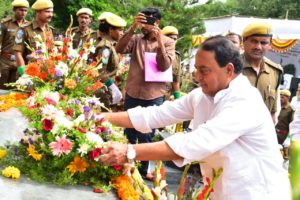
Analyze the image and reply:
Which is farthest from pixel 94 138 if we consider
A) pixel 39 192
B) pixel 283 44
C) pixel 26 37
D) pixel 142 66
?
pixel 283 44

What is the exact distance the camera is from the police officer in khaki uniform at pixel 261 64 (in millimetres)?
3561

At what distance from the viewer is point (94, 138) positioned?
2.38 meters

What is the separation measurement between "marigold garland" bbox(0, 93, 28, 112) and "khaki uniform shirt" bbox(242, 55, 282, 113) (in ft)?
5.89

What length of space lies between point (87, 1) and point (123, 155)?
10803 mm

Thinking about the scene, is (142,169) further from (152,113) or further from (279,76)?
(152,113)

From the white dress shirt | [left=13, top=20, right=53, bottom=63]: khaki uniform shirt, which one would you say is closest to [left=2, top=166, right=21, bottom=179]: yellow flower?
the white dress shirt

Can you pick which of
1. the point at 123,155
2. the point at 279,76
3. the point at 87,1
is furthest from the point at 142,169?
the point at 87,1

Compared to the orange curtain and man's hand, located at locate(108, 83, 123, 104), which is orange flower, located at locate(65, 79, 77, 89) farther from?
the orange curtain

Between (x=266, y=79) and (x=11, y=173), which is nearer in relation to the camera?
(x=11, y=173)

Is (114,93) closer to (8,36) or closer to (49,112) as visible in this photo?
(8,36)

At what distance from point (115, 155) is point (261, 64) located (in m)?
2.10

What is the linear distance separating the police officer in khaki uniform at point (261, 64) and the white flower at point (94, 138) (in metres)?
1.73

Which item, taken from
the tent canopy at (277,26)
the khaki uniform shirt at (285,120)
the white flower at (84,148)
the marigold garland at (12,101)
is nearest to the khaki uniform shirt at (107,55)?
the marigold garland at (12,101)

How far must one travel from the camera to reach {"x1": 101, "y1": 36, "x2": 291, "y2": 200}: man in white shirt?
2.00 m
